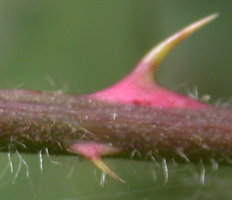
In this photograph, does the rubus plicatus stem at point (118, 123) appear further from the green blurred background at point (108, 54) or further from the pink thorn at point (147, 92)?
the green blurred background at point (108, 54)

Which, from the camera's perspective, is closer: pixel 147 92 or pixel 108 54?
pixel 147 92

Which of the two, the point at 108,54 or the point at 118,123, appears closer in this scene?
the point at 118,123

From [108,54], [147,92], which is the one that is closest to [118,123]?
[147,92]

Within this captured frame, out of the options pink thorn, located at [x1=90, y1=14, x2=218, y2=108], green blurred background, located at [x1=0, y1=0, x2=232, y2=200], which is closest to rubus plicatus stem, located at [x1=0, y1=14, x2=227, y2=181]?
pink thorn, located at [x1=90, y1=14, x2=218, y2=108]

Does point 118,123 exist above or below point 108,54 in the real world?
below

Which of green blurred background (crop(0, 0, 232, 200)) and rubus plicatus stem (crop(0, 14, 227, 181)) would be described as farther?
green blurred background (crop(0, 0, 232, 200))

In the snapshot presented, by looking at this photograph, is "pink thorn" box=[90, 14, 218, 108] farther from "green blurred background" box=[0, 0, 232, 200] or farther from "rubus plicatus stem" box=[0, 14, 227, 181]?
"green blurred background" box=[0, 0, 232, 200]

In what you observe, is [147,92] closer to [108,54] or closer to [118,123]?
[118,123]

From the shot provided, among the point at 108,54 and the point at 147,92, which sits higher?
the point at 108,54

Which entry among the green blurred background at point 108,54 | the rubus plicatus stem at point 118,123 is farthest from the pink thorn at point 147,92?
the green blurred background at point 108,54
